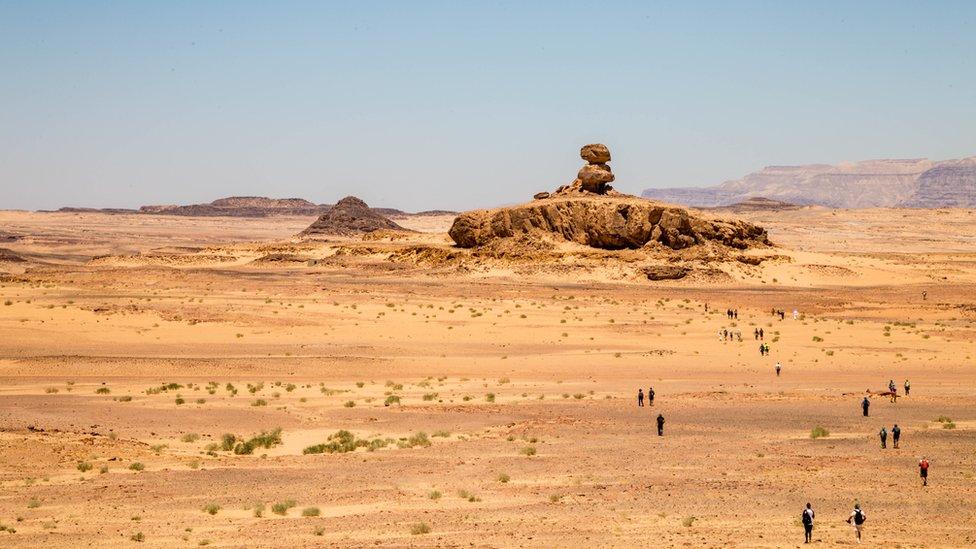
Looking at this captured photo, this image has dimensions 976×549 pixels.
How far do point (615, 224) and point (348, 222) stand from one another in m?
69.5

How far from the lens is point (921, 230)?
155125mm

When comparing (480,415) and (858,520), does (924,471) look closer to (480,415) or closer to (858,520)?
(858,520)

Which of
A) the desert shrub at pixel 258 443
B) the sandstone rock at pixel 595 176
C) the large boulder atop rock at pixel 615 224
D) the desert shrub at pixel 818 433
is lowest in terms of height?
the desert shrub at pixel 818 433

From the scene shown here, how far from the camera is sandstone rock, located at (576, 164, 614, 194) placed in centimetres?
8038

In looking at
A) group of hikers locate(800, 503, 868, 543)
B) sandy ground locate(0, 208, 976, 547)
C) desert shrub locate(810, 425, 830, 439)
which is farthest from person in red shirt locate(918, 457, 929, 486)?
desert shrub locate(810, 425, 830, 439)

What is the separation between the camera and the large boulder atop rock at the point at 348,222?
13612 cm

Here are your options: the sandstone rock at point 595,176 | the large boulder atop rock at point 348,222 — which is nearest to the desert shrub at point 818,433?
the sandstone rock at point 595,176

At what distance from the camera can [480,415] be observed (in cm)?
3042

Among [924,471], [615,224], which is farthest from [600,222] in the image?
[924,471]

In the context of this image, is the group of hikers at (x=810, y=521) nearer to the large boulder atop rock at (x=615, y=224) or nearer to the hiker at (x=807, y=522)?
the hiker at (x=807, y=522)

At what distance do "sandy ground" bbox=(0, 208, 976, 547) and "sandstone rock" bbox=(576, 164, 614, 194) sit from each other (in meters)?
12.1

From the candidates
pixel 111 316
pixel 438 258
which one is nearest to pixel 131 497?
pixel 111 316

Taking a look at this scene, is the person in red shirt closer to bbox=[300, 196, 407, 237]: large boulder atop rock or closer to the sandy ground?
the sandy ground

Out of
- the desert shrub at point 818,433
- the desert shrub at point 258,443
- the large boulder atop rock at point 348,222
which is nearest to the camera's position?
the desert shrub at point 258,443
